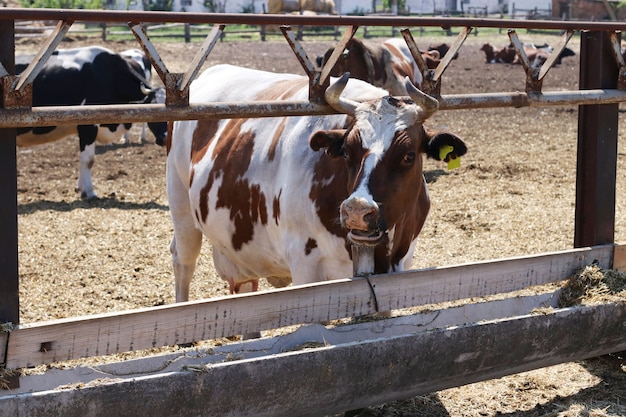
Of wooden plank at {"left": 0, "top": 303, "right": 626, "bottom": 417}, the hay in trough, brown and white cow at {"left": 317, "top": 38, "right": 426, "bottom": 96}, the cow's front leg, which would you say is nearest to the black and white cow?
the cow's front leg

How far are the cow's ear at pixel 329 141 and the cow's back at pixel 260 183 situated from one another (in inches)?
7.5

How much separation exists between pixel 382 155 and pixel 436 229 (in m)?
4.67

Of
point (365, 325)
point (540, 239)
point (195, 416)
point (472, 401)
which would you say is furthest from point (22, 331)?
point (540, 239)

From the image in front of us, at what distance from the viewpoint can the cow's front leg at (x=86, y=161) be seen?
443 inches

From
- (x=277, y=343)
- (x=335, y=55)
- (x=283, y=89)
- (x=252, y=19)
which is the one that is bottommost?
(x=277, y=343)

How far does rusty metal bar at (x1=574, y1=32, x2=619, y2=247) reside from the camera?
5242mm

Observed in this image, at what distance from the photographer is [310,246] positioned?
4922 millimetres

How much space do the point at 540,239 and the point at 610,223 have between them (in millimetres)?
3073

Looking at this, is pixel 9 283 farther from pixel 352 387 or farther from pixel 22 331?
pixel 352 387

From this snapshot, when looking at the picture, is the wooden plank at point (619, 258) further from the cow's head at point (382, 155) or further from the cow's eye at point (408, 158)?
the cow's eye at point (408, 158)

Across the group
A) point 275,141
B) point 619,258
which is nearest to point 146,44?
point 275,141

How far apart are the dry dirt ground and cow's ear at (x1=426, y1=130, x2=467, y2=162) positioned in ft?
4.16

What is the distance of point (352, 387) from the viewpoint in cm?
382

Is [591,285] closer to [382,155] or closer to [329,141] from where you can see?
[382,155]
